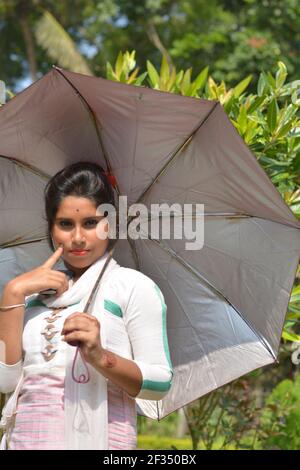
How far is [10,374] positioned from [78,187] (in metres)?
0.70

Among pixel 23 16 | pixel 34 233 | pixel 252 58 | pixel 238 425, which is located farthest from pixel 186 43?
pixel 34 233

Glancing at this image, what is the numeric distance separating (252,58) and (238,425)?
27.8 ft

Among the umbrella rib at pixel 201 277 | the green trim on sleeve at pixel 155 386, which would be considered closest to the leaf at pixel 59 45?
the umbrella rib at pixel 201 277

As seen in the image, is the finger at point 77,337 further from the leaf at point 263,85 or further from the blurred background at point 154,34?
the blurred background at point 154,34

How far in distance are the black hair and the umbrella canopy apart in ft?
0.60

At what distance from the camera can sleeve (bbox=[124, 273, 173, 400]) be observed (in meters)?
2.67

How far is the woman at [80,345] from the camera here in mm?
2617

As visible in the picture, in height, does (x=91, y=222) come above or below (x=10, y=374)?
above

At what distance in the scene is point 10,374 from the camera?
9.09ft

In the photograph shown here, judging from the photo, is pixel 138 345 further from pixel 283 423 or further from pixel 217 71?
pixel 217 71

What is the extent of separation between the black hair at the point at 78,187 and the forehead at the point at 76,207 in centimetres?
1

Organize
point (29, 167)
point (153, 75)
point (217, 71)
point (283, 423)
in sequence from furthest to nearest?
point (217, 71), point (283, 423), point (153, 75), point (29, 167)

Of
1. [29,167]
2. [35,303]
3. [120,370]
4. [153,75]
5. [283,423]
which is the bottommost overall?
[283,423]

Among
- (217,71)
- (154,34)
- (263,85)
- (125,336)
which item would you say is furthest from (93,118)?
(154,34)
